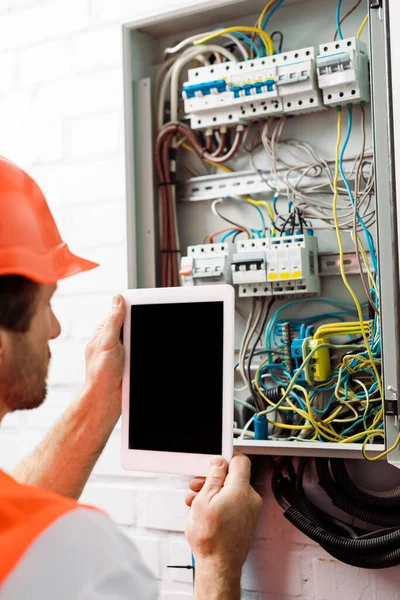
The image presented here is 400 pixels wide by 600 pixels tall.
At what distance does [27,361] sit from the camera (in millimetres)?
927

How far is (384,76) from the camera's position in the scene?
1.41 meters

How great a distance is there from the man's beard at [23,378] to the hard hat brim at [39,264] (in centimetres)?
8

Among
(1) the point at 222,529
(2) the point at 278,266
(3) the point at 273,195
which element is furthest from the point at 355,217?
(1) the point at 222,529

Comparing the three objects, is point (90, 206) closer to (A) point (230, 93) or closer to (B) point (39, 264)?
(A) point (230, 93)

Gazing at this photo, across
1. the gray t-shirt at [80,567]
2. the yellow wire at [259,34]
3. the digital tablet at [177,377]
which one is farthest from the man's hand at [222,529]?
the yellow wire at [259,34]

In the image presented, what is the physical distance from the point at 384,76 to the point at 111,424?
2.75 feet

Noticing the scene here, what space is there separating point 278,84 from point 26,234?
1018 millimetres

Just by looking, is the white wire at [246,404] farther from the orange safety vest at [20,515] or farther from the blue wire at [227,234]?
the orange safety vest at [20,515]

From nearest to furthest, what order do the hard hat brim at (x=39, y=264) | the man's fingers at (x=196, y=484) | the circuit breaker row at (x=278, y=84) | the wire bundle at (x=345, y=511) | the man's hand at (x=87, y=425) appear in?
1. the hard hat brim at (x=39, y=264)
2. the man's fingers at (x=196, y=484)
3. the man's hand at (x=87, y=425)
4. the wire bundle at (x=345, y=511)
5. the circuit breaker row at (x=278, y=84)

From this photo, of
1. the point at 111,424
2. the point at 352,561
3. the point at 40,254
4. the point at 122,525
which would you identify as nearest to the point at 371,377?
the point at 352,561

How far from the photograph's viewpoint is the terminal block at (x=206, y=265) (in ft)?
5.77

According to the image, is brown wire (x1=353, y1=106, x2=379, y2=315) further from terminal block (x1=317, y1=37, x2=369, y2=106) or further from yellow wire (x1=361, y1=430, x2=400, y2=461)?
yellow wire (x1=361, y1=430, x2=400, y2=461)

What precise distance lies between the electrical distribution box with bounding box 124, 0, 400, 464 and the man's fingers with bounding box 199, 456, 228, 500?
A: 41 cm

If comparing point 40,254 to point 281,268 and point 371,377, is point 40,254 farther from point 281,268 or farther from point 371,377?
point 371,377
